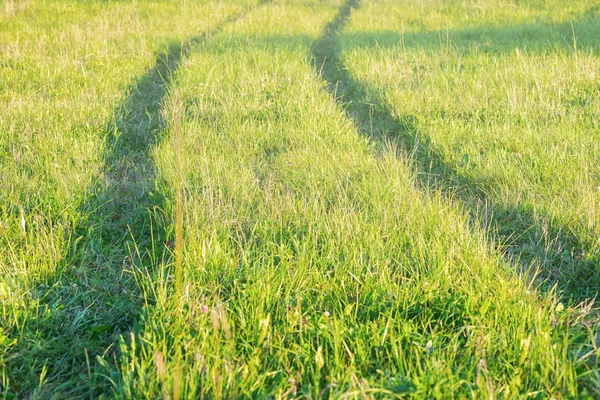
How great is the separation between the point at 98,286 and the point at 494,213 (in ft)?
7.74

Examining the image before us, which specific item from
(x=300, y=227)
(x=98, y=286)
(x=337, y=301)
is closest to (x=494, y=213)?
(x=300, y=227)

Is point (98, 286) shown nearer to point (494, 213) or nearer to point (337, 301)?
point (337, 301)

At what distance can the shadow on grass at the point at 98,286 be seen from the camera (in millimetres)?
2332

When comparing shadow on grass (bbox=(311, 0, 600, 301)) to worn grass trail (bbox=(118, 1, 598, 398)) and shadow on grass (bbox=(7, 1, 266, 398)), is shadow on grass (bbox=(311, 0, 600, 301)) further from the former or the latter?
shadow on grass (bbox=(7, 1, 266, 398))

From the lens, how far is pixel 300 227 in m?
3.27

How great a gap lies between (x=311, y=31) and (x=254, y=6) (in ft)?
10.1

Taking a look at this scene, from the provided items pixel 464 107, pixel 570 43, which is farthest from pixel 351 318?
pixel 570 43

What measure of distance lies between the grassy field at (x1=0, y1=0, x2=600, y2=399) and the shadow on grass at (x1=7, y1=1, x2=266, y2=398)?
1cm

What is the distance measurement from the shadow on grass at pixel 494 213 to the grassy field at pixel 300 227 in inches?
0.7

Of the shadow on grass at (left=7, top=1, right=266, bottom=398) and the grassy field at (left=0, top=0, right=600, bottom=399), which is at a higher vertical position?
the grassy field at (left=0, top=0, right=600, bottom=399)

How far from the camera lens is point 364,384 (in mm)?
2037

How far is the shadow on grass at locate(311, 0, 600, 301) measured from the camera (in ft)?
9.85

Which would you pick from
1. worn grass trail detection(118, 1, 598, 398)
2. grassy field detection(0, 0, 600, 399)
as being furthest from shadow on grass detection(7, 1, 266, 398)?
worn grass trail detection(118, 1, 598, 398)

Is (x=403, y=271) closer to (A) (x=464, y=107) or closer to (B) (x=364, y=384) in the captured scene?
(B) (x=364, y=384)
